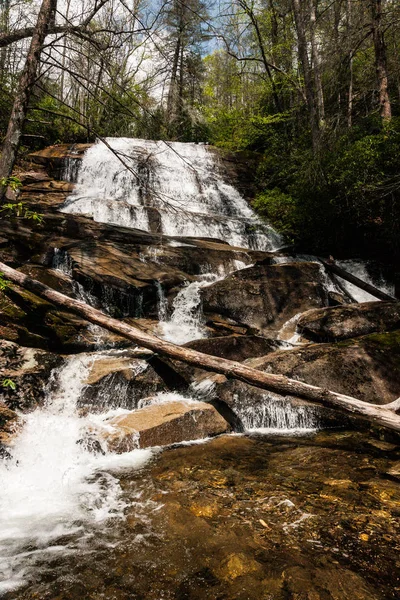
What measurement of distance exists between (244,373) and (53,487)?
8.38ft

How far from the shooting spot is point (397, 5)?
952 cm

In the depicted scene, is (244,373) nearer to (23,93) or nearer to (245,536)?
(245,536)

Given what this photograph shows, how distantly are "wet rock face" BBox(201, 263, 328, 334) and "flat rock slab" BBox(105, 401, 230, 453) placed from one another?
11.9 ft

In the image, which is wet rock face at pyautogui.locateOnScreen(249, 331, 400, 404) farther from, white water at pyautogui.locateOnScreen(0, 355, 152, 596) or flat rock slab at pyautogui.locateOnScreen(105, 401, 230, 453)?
white water at pyautogui.locateOnScreen(0, 355, 152, 596)

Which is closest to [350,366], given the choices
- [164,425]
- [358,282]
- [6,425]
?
[164,425]

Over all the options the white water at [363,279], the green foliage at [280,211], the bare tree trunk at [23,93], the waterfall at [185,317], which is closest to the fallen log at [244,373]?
the bare tree trunk at [23,93]

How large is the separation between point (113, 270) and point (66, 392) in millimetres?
3797

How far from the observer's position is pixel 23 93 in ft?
17.5

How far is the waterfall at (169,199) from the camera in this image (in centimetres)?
1298

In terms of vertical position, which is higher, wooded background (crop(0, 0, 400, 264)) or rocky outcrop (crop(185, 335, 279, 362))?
wooded background (crop(0, 0, 400, 264))

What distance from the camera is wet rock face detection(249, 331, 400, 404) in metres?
5.55

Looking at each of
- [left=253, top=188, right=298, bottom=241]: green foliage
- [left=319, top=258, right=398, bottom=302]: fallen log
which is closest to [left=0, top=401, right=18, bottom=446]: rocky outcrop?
[left=319, top=258, right=398, bottom=302]: fallen log

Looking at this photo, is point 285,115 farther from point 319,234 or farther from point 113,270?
point 113,270

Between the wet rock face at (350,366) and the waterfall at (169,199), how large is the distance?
640cm
